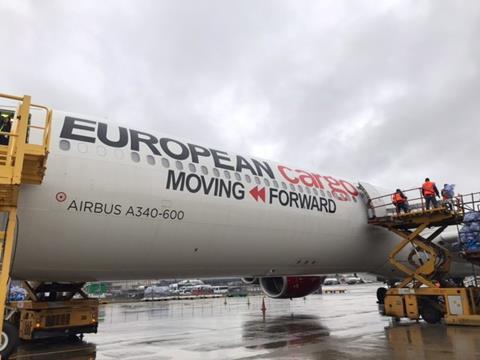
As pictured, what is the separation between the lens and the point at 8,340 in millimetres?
6684

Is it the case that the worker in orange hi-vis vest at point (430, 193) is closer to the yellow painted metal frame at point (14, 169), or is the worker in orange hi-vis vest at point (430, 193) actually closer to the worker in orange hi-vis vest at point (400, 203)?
the worker in orange hi-vis vest at point (400, 203)

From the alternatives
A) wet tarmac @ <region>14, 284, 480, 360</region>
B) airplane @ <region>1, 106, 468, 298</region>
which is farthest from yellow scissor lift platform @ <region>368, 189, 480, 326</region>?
airplane @ <region>1, 106, 468, 298</region>

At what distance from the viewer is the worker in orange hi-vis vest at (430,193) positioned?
12867mm

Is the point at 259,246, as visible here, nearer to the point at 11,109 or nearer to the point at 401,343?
the point at 401,343

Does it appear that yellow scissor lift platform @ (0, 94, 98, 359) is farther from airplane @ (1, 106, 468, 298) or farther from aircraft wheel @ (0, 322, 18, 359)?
airplane @ (1, 106, 468, 298)

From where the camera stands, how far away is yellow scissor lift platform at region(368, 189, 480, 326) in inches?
475

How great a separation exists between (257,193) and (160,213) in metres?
2.86

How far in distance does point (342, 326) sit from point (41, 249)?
8980mm

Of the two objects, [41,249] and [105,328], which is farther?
[105,328]

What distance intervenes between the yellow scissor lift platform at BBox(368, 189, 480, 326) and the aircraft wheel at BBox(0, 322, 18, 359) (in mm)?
10418

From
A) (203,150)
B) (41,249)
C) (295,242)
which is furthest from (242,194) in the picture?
(41,249)

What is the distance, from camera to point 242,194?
34.2 feet

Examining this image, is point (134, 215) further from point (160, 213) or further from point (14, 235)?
point (14, 235)

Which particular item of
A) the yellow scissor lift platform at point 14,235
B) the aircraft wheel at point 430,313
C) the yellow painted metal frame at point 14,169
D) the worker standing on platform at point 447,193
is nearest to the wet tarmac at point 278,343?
the aircraft wheel at point 430,313
